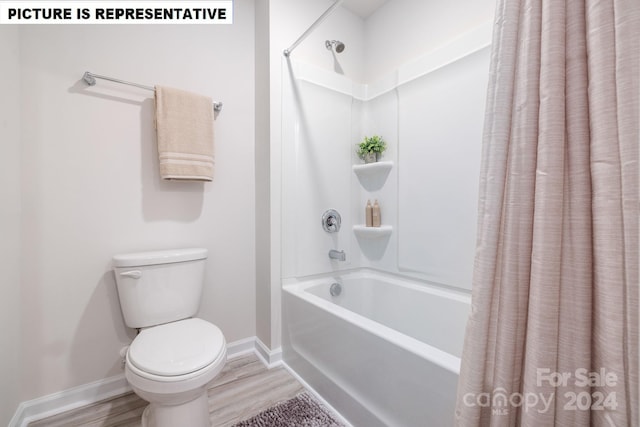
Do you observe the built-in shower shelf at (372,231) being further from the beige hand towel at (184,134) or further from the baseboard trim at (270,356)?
the beige hand towel at (184,134)

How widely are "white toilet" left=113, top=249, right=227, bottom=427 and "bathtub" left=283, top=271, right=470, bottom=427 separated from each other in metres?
0.51

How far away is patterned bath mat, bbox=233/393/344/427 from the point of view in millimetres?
1275

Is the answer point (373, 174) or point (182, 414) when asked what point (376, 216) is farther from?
point (182, 414)

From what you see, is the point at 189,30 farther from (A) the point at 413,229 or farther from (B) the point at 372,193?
(A) the point at 413,229

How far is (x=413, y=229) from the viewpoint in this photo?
73.5 inches

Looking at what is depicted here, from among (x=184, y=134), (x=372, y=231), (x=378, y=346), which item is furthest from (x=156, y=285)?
(x=372, y=231)

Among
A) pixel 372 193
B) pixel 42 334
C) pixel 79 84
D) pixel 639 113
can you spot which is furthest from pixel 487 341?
pixel 79 84

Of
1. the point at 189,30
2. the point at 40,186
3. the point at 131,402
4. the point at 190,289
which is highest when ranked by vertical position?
the point at 189,30

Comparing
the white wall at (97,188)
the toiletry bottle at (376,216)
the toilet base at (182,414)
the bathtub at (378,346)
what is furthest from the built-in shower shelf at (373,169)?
the toilet base at (182,414)

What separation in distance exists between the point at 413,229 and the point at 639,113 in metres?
1.41

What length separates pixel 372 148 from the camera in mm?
2049

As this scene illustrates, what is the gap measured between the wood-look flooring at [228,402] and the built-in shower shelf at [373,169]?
150cm

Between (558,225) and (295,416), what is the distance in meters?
1.37

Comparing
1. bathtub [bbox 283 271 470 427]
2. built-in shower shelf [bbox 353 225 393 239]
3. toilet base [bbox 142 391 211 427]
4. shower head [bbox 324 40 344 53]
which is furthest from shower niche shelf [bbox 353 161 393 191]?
toilet base [bbox 142 391 211 427]
